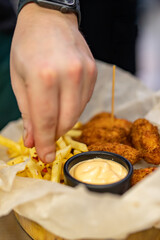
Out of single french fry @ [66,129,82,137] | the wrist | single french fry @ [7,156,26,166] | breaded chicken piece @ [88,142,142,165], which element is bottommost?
single french fry @ [66,129,82,137]

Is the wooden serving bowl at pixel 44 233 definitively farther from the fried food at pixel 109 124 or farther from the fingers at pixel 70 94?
the fried food at pixel 109 124

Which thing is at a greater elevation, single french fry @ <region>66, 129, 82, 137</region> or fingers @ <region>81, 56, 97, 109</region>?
fingers @ <region>81, 56, 97, 109</region>

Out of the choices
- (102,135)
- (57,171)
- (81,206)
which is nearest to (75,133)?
(102,135)

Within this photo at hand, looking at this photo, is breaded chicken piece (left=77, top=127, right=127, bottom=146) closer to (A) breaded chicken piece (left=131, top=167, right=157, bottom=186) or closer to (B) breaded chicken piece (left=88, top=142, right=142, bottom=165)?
(B) breaded chicken piece (left=88, top=142, right=142, bottom=165)

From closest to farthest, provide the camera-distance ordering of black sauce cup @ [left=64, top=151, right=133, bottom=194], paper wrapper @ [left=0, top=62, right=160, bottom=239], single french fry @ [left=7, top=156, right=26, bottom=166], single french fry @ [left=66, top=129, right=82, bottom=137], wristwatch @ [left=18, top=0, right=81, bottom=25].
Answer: paper wrapper @ [left=0, top=62, right=160, bottom=239]
black sauce cup @ [left=64, top=151, right=133, bottom=194]
wristwatch @ [left=18, top=0, right=81, bottom=25]
single french fry @ [left=7, top=156, right=26, bottom=166]
single french fry @ [left=66, top=129, right=82, bottom=137]

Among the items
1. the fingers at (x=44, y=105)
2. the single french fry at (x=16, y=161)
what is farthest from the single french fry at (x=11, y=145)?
the fingers at (x=44, y=105)

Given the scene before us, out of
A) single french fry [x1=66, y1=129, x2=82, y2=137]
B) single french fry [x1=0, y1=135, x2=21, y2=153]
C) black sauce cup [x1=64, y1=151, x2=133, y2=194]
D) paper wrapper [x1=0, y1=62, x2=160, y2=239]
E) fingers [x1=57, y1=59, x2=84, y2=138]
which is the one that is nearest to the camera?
paper wrapper [x1=0, y1=62, x2=160, y2=239]

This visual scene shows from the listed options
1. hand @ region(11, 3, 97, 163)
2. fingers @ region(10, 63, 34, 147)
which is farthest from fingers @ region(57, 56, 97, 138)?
fingers @ region(10, 63, 34, 147)
